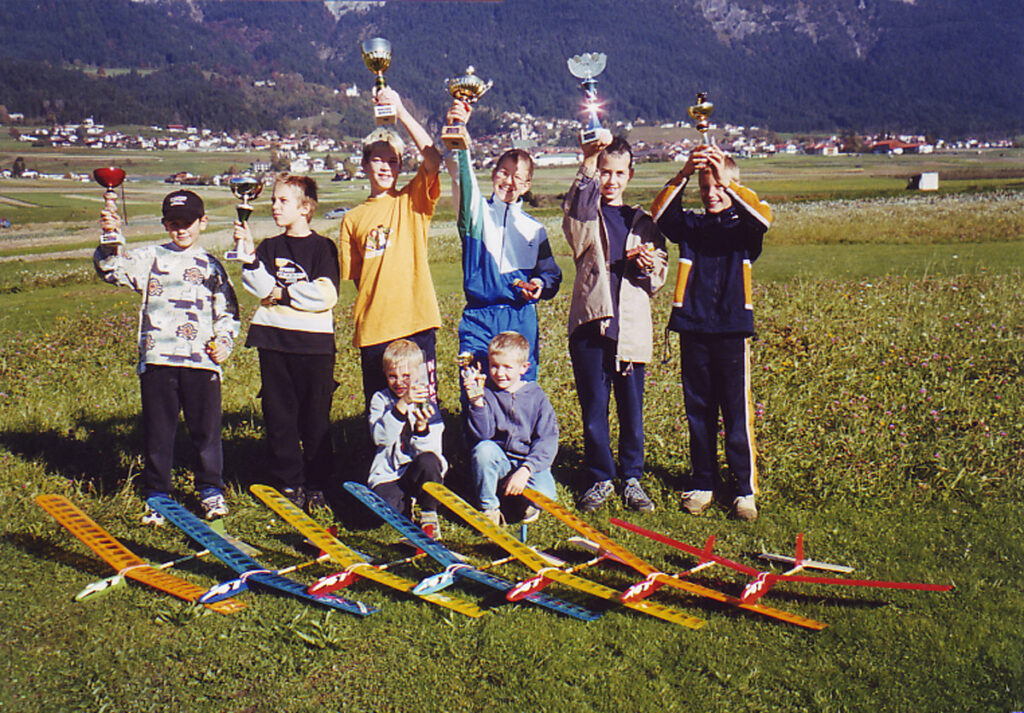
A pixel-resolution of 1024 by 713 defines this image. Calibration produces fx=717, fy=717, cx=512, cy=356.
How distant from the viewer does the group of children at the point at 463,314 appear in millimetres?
5102

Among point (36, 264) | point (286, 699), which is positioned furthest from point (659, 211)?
point (36, 264)

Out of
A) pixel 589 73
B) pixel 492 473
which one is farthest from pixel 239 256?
pixel 589 73

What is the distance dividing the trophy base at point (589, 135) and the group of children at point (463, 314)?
156 millimetres

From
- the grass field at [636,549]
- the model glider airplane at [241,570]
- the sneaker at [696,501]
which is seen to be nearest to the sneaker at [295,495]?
the grass field at [636,549]

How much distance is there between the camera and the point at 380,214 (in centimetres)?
525

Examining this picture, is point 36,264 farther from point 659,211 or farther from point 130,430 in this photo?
point 659,211

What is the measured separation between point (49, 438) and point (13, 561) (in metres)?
2.55

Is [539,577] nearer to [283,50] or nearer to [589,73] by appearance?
[589,73]

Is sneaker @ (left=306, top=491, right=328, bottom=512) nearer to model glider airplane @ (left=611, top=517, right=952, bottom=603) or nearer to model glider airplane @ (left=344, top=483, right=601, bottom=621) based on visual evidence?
model glider airplane @ (left=344, top=483, right=601, bottom=621)

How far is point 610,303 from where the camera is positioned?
17.3 ft

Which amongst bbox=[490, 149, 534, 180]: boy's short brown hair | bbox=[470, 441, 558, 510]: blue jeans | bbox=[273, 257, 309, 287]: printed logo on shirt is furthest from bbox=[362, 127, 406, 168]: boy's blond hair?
bbox=[470, 441, 558, 510]: blue jeans

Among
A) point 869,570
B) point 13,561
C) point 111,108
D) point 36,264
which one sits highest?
point 111,108

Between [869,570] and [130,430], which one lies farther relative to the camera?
[130,430]

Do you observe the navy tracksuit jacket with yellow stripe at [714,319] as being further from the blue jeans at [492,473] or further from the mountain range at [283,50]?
the blue jeans at [492,473]
